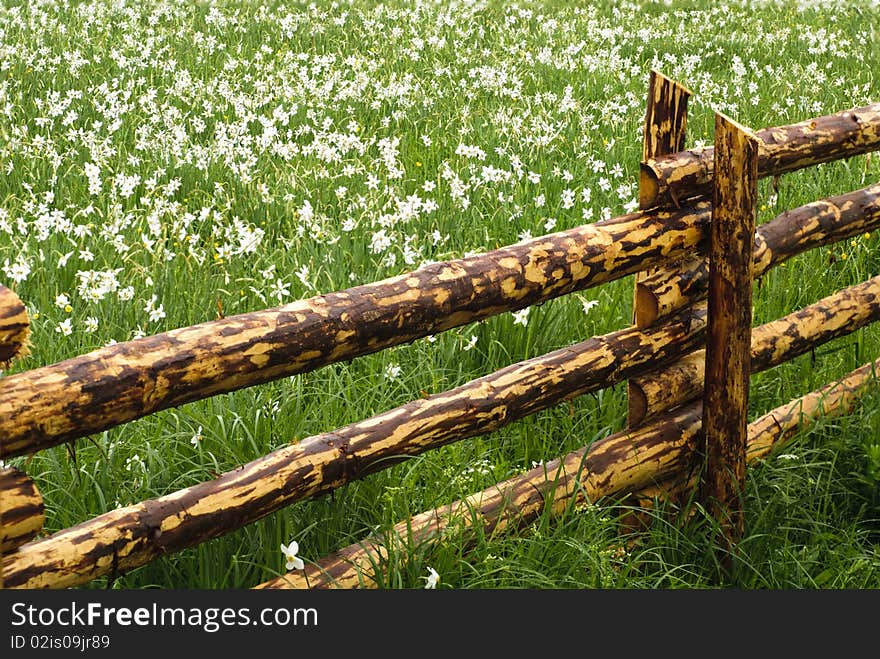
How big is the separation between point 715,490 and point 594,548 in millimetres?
789

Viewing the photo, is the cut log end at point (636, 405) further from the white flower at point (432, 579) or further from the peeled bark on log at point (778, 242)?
the white flower at point (432, 579)

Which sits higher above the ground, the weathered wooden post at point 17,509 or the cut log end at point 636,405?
the weathered wooden post at point 17,509

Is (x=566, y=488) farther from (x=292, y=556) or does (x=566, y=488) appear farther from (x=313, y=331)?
(x=313, y=331)

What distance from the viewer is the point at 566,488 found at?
143 inches

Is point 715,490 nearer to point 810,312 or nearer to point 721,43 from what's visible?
point 810,312

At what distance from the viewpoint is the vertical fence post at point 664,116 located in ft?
11.7

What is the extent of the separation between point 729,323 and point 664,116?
72cm

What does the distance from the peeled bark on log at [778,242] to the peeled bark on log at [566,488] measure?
439 millimetres

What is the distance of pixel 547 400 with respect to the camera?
355cm

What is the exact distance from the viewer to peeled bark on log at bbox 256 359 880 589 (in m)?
3.14

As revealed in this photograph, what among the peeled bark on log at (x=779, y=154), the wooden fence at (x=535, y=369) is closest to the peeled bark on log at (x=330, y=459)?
the wooden fence at (x=535, y=369)

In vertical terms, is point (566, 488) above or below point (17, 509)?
below

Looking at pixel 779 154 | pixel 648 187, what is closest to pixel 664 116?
pixel 648 187

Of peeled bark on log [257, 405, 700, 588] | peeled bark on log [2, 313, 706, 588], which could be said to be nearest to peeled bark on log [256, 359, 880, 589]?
peeled bark on log [257, 405, 700, 588]
